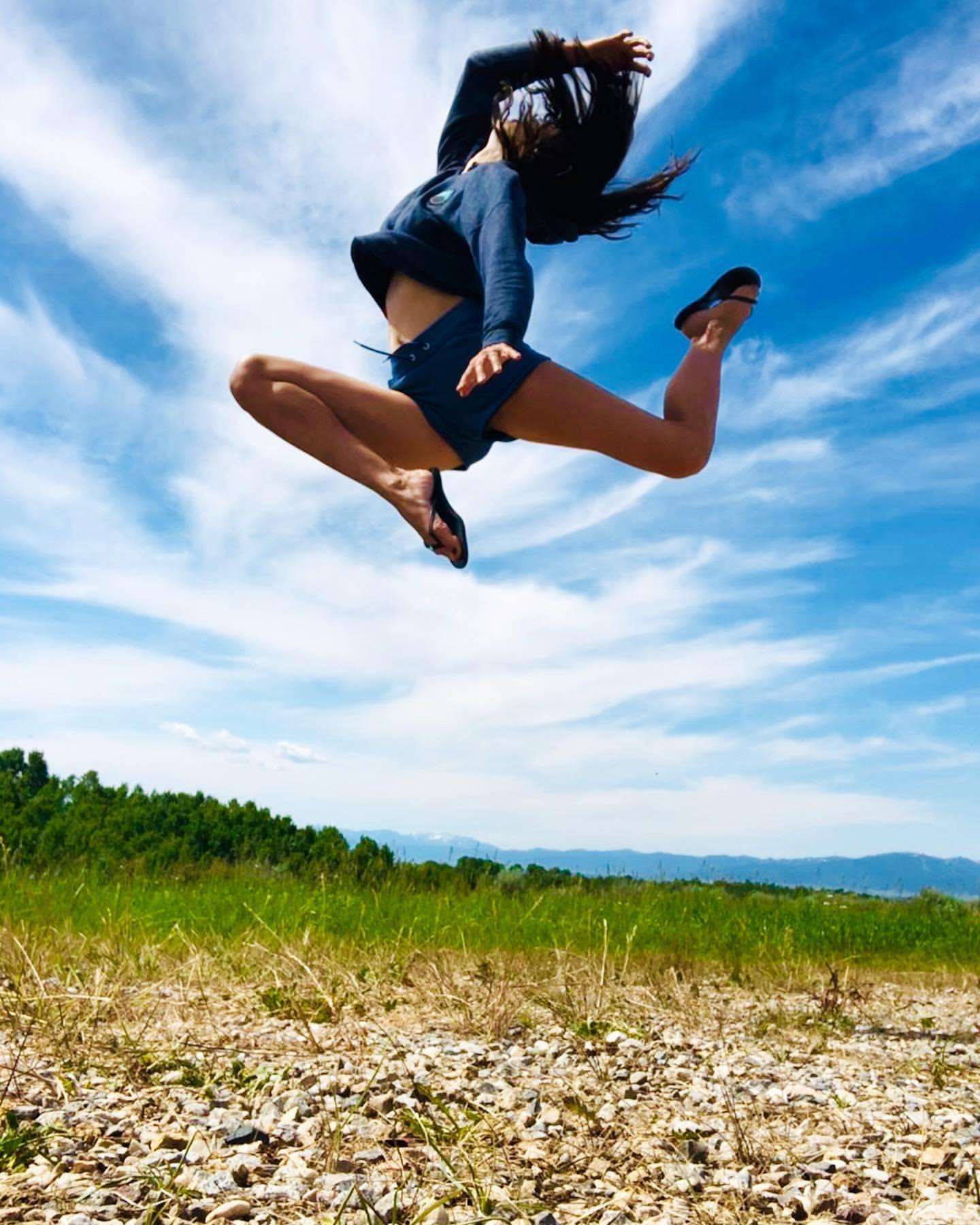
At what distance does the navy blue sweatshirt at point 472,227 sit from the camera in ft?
9.30

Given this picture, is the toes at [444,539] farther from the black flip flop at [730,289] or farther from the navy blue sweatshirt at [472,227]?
the black flip flop at [730,289]

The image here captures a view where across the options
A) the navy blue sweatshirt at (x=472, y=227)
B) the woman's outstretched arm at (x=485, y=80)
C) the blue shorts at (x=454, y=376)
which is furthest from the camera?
the woman's outstretched arm at (x=485, y=80)

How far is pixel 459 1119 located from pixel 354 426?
2.23 meters

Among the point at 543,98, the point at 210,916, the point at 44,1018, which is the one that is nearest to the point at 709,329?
the point at 543,98

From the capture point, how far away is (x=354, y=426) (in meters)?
3.36

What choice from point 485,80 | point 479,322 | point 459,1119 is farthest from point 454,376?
point 459,1119

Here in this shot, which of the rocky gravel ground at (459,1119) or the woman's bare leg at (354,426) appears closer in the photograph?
the rocky gravel ground at (459,1119)

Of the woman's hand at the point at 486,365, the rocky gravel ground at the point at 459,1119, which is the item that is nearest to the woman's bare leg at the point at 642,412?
the woman's hand at the point at 486,365

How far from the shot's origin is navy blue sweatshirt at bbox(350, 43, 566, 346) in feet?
9.30

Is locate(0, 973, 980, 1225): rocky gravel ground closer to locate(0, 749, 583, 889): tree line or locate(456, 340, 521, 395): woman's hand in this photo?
locate(456, 340, 521, 395): woman's hand

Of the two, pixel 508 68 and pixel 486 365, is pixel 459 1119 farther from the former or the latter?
pixel 508 68

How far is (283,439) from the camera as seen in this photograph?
3.28 m

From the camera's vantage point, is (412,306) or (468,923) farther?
(468,923)

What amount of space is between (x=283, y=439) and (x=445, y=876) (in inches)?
321
